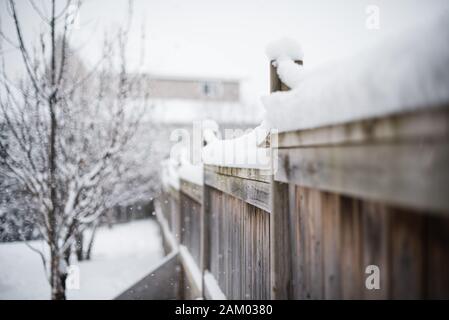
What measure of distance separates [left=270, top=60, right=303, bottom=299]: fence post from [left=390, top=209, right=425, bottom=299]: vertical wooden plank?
2.38 feet

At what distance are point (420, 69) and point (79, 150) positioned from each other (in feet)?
14.7

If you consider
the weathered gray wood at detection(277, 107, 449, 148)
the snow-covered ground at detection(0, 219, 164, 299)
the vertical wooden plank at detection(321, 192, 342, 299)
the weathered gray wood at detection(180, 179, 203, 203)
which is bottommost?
the snow-covered ground at detection(0, 219, 164, 299)

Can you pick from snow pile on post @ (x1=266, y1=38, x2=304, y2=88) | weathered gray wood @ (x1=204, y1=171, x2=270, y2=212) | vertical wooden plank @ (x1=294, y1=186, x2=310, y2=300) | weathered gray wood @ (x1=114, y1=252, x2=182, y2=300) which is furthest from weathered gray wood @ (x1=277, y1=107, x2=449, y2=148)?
weathered gray wood @ (x1=114, y1=252, x2=182, y2=300)

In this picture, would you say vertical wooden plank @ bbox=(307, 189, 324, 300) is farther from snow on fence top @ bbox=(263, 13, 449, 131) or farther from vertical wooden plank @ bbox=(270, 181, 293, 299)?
snow on fence top @ bbox=(263, 13, 449, 131)

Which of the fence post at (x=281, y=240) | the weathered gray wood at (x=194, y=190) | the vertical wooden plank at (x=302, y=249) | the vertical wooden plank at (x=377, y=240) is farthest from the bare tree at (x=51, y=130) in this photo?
the vertical wooden plank at (x=377, y=240)

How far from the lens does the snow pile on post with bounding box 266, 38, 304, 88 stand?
1.70m

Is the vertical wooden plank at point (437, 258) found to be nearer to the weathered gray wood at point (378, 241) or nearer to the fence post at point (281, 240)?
the weathered gray wood at point (378, 241)

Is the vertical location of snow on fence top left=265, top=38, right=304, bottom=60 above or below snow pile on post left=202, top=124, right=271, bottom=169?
above

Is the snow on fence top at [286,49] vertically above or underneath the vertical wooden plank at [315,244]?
above

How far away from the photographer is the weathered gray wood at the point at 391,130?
30.7 inches

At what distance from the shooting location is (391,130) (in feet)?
2.92

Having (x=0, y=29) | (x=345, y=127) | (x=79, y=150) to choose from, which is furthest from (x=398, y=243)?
(x=79, y=150)

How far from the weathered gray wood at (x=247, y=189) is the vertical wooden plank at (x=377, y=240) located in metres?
0.91

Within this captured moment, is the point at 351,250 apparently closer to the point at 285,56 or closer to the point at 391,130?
the point at 391,130
